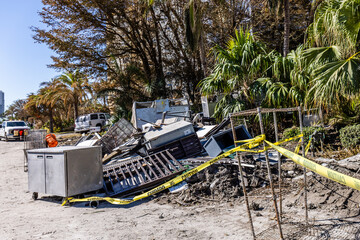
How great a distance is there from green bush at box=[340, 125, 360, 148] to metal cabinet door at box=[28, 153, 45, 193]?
26.2 ft

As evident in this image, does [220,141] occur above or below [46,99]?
below

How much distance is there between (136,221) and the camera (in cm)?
470

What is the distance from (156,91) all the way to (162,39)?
20.6 ft

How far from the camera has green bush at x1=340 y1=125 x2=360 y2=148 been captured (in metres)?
7.28

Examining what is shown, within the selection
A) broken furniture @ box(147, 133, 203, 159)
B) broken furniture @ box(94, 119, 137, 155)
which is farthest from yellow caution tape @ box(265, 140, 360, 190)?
broken furniture @ box(94, 119, 137, 155)

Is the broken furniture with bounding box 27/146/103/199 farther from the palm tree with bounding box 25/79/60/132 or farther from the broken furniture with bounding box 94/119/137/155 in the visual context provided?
the palm tree with bounding box 25/79/60/132

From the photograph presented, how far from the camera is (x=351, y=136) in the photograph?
7.48 meters

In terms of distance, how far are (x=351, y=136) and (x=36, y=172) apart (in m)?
8.35

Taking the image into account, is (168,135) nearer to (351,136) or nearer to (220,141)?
(220,141)

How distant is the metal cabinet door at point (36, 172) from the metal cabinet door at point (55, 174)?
0.17 m

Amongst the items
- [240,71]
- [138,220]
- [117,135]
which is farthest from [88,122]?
[138,220]

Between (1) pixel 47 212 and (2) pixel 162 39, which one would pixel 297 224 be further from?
(2) pixel 162 39

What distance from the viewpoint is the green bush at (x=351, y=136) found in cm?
728

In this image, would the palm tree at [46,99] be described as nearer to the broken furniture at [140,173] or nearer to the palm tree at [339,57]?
the broken furniture at [140,173]
